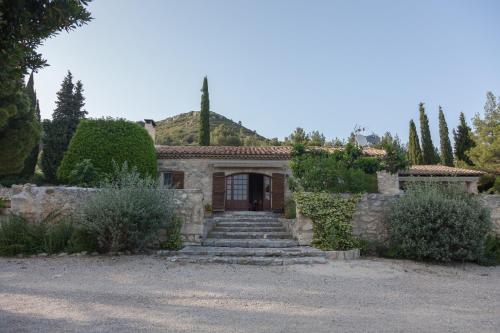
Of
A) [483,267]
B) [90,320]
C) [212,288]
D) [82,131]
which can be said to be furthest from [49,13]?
[82,131]

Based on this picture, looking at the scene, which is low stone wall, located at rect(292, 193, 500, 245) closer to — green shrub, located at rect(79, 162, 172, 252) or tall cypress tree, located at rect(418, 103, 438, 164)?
green shrub, located at rect(79, 162, 172, 252)

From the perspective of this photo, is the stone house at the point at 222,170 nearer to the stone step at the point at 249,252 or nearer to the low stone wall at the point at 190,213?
the low stone wall at the point at 190,213

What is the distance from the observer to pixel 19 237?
22.0 ft

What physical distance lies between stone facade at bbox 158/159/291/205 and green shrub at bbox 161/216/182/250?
5.63 m

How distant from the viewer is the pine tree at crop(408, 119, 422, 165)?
22920mm

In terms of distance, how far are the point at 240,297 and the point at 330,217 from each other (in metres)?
3.69

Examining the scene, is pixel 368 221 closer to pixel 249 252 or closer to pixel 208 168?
pixel 249 252

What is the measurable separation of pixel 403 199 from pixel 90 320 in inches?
243

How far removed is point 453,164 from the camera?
2269 cm

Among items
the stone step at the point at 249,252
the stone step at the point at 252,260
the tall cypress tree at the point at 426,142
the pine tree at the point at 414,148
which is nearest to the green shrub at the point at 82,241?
the stone step at the point at 249,252

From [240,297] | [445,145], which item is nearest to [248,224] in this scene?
[240,297]

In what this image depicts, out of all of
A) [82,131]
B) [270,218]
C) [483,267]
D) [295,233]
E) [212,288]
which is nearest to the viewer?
[212,288]

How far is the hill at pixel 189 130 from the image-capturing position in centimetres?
3066

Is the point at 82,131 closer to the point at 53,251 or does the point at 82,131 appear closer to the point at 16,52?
the point at 53,251
